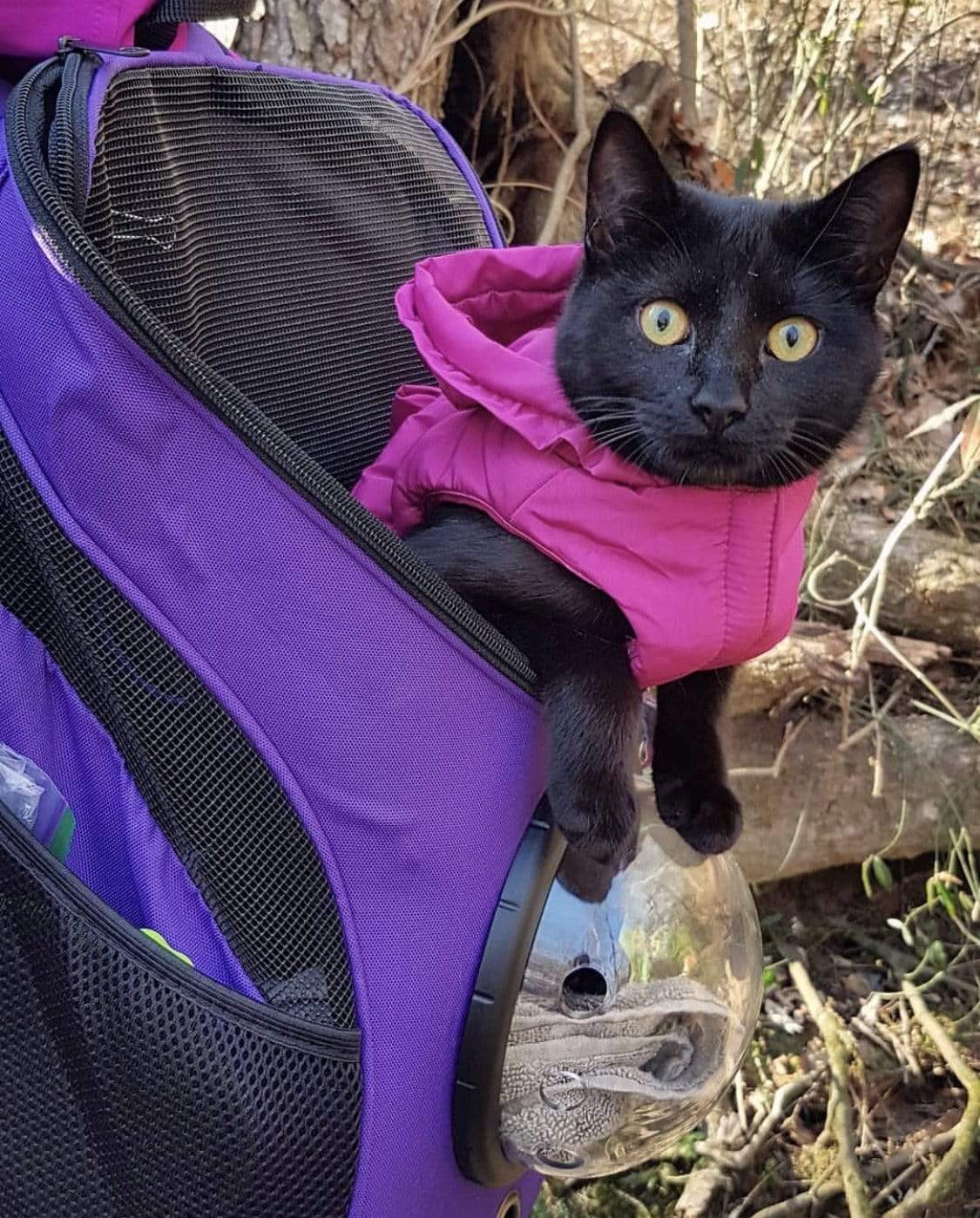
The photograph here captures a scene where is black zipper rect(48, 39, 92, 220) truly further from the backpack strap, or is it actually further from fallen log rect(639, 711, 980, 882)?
fallen log rect(639, 711, 980, 882)

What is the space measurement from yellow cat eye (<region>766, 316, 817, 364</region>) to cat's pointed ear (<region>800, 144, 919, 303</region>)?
47 millimetres

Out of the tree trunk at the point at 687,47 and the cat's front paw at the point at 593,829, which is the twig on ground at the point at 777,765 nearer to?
the cat's front paw at the point at 593,829

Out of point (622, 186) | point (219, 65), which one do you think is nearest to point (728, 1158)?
point (622, 186)

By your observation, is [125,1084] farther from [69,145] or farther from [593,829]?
[69,145]

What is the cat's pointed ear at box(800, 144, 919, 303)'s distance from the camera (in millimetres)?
769

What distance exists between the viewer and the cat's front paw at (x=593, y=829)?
2.39 ft

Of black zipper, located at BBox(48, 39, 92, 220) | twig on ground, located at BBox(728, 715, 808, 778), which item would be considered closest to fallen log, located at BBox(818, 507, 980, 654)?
twig on ground, located at BBox(728, 715, 808, 778)

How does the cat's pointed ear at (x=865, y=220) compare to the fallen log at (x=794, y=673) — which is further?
the fallen log at (x=794, y=673)

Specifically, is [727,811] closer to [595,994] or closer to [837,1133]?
[595,994]

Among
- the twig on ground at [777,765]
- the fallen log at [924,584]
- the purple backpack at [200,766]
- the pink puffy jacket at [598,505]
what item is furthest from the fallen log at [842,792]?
the purple backpack at [200,766]

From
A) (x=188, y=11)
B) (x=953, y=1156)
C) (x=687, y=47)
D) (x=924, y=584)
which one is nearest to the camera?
(x=188, y=11)

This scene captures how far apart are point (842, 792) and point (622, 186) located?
1.22 metres

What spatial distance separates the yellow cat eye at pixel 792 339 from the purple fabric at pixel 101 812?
48cm

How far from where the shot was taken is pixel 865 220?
0.78 meters
